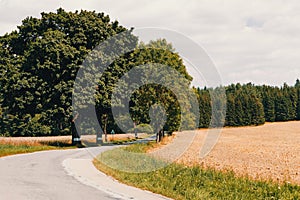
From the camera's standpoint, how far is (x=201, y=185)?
A: 13578 millimetres

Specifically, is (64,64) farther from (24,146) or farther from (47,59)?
(24,146)

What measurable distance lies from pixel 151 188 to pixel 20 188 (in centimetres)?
419

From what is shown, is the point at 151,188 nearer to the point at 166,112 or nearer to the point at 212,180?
→ the point at 212,180

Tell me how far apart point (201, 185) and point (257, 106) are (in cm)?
11925

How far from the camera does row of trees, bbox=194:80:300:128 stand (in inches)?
4868

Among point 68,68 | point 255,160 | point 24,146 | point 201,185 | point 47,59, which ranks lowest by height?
point 255,160

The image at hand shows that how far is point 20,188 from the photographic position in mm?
12969

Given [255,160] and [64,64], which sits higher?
[64,64]

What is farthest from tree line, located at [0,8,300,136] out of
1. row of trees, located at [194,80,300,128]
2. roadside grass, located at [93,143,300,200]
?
row of trees, located at [194,80,300,128]

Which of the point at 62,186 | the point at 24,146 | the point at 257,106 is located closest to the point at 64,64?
the point at 24,146

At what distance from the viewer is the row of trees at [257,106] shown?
124 meters

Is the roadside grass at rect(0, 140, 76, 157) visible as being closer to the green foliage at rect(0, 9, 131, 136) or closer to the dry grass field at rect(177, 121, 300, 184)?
the green foliage at rect(0, 9, 131, 136)

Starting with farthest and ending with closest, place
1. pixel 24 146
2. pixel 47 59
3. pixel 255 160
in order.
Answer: pixel 47 59
pixel 24 146
pixel 255 160

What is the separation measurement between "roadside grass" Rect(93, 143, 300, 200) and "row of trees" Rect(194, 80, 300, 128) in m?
98.1
